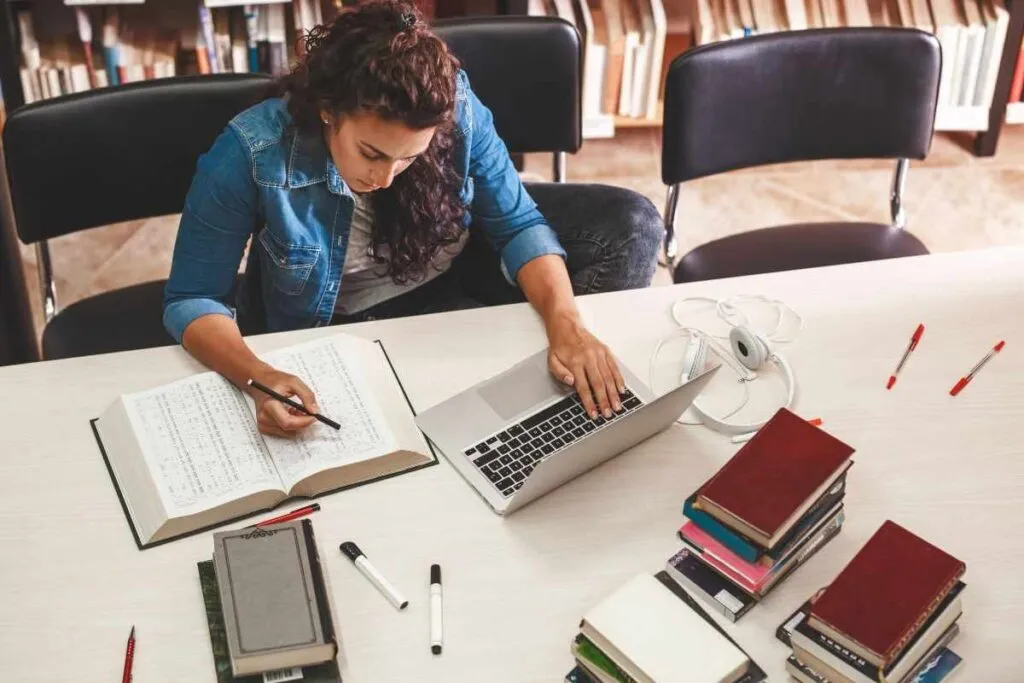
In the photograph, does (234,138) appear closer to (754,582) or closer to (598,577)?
(598,577)

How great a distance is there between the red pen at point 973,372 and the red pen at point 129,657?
3.51 ft

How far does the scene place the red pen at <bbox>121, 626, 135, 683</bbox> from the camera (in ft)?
4.00

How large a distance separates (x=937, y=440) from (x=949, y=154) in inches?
82.4

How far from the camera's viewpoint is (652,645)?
3.92ft

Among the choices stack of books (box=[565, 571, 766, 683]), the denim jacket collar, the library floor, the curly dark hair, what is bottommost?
the library floor

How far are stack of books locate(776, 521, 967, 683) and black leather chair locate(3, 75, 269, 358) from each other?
1.20 metres

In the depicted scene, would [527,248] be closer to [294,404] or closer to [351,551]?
[294,404]

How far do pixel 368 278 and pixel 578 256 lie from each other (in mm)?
352

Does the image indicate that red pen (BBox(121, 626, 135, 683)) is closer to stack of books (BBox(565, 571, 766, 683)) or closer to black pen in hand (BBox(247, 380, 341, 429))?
black pen in hand (BBox(247, 380, 341, 429))

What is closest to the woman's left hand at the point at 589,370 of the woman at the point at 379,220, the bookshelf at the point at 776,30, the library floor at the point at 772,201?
the woman at the point at 379,220

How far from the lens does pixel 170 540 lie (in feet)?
4.48

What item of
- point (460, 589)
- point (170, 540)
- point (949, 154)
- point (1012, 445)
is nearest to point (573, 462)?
point (460, 589)

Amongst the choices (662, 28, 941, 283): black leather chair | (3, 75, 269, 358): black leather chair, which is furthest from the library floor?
(3, 75, 269, 358): black leather chair

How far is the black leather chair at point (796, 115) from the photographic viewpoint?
2092 millimetres
